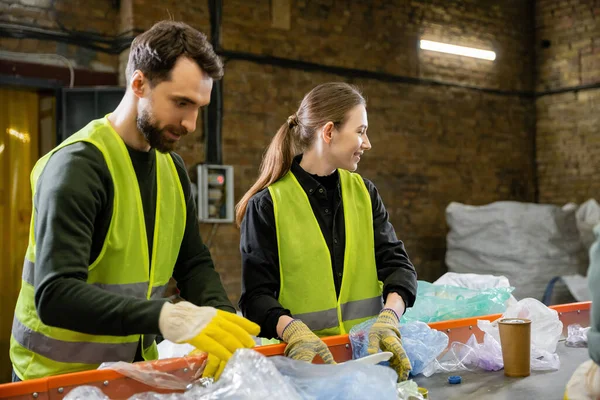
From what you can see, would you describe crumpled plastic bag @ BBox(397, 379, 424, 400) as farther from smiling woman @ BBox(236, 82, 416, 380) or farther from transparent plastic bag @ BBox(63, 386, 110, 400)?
transparent plastic bag @ BBox(63, 386, 110, 400)

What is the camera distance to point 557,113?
756 centimetres

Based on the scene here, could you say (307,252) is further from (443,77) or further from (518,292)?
(443,77)

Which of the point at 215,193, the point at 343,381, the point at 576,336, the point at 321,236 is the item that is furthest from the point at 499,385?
the point at 215,193

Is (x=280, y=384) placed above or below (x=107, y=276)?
below

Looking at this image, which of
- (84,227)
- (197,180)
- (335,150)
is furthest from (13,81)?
(84,227)

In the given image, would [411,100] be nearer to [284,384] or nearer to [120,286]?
[120,286]

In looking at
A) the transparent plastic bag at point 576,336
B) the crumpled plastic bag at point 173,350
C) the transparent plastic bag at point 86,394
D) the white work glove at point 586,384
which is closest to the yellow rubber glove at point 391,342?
the white work glove at point 586,384

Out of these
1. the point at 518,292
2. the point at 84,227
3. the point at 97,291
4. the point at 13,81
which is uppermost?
the point at 13,81

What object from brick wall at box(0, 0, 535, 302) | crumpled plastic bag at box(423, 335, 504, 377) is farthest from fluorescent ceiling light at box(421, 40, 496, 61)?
crumpled plastic bag at box(423, 335, 504, 377)

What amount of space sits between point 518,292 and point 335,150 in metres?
4.40

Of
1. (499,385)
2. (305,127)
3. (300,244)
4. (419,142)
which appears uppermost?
(419,142)

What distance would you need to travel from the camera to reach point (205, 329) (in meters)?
1.34

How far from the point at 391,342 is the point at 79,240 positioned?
0.80 m

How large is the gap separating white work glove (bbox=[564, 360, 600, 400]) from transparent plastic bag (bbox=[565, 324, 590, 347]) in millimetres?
763
